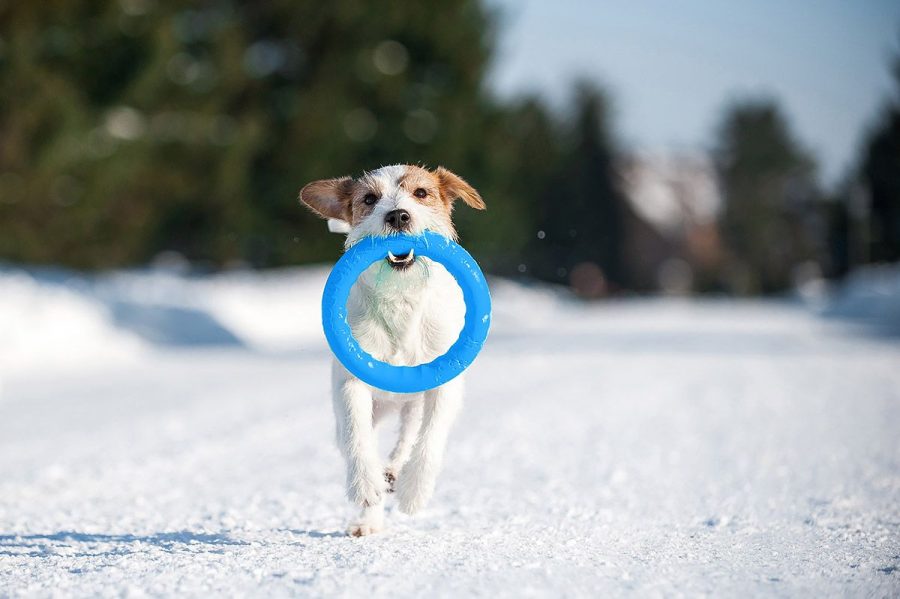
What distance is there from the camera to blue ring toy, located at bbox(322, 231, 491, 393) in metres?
4.14

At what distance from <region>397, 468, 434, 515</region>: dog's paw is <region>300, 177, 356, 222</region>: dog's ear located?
1363 mm

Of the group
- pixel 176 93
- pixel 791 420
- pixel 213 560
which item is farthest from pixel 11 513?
pixel 176 93

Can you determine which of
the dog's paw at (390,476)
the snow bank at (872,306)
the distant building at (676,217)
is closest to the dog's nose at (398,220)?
the dog's paw at (390,476)

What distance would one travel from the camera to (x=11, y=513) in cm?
507

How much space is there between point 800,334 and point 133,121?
1652 centimetres

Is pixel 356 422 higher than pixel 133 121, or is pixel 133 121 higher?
pixel 133 121

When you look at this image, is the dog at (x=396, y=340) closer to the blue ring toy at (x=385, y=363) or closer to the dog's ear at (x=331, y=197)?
the blue ring toy at (x=385, y=363)

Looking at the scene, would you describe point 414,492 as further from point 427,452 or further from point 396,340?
point 396,340

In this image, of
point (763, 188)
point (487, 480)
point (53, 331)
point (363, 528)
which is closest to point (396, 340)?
point (363, 528)

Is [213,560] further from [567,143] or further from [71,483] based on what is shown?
[567,143]

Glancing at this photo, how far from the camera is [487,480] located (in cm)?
573

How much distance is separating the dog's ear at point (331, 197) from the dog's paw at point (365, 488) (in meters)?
1.34

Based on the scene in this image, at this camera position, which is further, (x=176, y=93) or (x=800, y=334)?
(x=176, y=93)

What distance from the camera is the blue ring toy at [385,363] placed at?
163 inches
